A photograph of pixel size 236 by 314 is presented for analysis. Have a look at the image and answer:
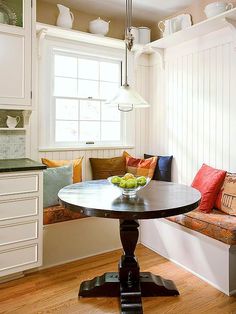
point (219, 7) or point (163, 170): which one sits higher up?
point (219, 7)

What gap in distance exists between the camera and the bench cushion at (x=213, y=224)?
7.31 ft

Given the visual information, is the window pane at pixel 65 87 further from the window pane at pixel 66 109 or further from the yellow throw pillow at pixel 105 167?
the yellow throw pillow at pixel 105 167

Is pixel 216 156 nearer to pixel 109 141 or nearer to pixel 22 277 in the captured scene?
pixel 109 141

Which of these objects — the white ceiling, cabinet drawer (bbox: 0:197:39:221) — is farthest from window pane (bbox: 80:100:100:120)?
cabinet drawer (bbox: 0:197:39:221)

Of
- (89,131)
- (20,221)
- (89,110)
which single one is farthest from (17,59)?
(20,221)

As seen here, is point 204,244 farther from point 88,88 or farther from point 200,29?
point 88,88

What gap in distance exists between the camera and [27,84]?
2.77 meters

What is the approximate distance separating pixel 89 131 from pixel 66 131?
0.30 m

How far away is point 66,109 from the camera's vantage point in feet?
11.4

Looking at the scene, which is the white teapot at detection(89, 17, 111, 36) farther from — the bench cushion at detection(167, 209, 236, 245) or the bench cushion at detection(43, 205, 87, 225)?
the bench cushion at detection(167, 209, 236, 245)

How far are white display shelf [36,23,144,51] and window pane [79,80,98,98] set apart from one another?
0.46 metres

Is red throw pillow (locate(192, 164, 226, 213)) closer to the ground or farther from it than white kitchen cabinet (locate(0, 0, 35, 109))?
closer to the ground

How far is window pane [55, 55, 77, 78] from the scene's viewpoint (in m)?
3.38

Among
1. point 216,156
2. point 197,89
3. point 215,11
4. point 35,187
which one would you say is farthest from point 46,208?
point 215,11
